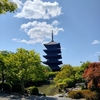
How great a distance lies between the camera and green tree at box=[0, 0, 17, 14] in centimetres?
482

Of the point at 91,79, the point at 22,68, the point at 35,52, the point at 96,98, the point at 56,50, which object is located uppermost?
the point at 56,50

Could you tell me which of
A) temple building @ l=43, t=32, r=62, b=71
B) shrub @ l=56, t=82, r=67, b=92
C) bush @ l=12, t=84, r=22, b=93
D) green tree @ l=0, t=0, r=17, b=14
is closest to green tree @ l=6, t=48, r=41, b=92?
bush @ l=12, t=84, r=22, b=93

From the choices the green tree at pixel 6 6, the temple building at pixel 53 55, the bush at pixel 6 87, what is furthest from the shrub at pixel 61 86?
the temple building at pixel 53 55

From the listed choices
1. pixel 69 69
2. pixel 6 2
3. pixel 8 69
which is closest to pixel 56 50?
pixel 69 69

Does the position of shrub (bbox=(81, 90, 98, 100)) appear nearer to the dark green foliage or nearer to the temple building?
the dark green foliage

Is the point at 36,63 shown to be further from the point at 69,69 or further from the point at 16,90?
the point at 69,69

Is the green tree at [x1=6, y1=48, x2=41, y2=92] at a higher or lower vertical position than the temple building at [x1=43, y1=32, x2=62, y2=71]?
lower

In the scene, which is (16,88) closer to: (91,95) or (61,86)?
(61,86)

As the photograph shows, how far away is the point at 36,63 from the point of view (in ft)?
62.6

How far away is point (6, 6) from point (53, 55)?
65717 millimetres

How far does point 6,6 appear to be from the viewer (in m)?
4.84

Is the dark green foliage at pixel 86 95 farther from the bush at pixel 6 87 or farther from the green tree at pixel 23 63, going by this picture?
the bush at pixel 6 87

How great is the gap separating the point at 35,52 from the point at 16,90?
19.6 ft

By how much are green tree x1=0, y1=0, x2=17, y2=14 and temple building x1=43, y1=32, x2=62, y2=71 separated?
209 ft
